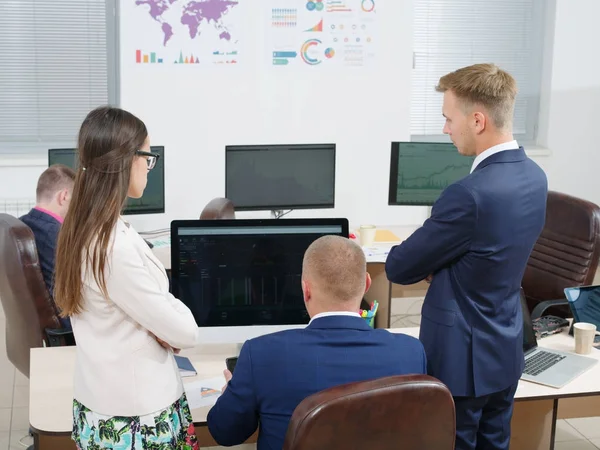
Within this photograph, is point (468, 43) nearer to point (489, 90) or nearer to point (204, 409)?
point (489, 90)

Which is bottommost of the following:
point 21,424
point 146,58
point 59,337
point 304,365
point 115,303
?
point 21,424

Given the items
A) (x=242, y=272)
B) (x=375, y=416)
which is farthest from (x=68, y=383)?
(x=375, y=416)

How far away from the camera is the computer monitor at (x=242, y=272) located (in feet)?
8.29

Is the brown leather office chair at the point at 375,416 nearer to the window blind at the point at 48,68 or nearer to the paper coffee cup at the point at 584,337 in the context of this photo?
the paper coffee cup at the point at 584,337

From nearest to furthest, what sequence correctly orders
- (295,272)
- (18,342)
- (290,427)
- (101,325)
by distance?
1. (290,427)
2. (101,325)
3. (295,272)
4. (18,342)

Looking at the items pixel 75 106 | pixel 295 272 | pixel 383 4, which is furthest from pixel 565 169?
pixel 295 272

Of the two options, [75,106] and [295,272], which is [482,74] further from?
[75,106]

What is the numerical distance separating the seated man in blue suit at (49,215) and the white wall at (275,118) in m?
2.02

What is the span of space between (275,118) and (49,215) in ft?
8.84

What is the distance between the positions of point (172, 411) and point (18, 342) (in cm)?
152

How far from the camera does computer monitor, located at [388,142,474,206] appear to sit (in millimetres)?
4699

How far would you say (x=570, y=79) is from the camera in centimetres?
630

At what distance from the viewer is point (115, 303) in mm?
1857

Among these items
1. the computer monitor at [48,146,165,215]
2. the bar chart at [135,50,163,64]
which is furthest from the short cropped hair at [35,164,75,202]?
the bar chart at [135,50,163,64]
